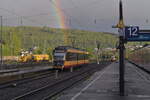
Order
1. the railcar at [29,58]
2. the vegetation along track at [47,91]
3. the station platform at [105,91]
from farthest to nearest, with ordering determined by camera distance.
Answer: the railcar at [29,58] → the vegetation along track at [47,91] → the station platform at [105,91]

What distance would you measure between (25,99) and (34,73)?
81.2 feet

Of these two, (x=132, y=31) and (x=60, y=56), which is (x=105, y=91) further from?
(x=60, y=56)

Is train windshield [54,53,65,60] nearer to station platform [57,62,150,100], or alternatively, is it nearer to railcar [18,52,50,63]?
station platform [57,62,150,100]

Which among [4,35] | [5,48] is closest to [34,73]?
[5,48]

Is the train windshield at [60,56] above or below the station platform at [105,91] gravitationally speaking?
above

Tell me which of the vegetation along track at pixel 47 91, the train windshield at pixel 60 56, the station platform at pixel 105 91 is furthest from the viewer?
the train windshield at pixel 60 56

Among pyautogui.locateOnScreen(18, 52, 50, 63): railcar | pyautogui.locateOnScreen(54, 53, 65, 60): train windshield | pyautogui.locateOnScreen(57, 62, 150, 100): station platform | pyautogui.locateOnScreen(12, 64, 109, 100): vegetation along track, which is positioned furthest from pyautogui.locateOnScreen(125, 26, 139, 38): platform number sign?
pyautogui.locateOnScreen(18, 52, 50, 63): railcar

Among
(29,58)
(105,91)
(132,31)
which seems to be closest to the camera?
(132,31)

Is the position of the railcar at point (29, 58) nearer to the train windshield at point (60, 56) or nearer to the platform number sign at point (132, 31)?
the train windshield at point (60, 56)

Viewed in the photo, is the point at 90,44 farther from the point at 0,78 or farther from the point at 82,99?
the point at 82,99

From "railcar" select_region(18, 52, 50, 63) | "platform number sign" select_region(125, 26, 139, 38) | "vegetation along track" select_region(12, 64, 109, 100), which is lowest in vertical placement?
"vegetation along track" select_region(12, 64, 109, 100)

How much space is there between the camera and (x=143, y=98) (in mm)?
16125

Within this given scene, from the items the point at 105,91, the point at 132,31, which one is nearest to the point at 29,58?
the point at 105,91

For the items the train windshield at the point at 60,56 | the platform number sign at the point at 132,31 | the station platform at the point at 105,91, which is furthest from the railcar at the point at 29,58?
the platform number sign at the point at 132,31
